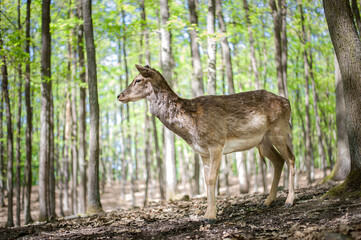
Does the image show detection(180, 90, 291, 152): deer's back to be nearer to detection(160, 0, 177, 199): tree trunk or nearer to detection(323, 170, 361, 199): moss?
detection(323, 170, 361, 199): moss

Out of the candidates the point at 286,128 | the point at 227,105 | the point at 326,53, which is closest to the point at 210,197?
the point at 227,105

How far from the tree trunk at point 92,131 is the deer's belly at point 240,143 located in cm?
499

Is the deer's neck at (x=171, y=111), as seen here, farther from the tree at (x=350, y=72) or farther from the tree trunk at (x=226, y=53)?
the tree trunk at (x=226, y=53)

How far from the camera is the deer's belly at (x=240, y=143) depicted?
658 cm

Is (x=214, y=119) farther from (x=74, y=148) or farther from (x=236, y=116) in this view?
(x=74, y=148)

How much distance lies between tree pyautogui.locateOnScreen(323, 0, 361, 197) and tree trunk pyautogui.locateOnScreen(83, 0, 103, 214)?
21.9 ft

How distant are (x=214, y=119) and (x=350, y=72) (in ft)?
8.99

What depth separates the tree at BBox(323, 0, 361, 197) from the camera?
6090 mm

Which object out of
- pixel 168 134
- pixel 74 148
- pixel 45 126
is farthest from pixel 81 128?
pixel 168 134

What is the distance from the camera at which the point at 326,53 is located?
910 inches

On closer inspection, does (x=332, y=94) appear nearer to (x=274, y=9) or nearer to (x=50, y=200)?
(x=274, y=9)

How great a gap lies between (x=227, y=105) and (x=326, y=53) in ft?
64.1

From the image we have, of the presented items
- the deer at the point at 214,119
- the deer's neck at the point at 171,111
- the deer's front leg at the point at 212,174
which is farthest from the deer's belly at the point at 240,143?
the deer's neck at the point at 171,111

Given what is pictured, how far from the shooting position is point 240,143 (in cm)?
666
